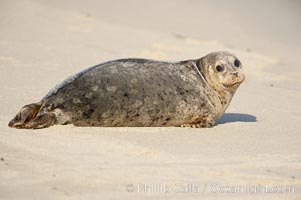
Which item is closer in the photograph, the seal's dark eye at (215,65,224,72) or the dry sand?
the dry sand

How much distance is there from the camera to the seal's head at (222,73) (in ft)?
22.2

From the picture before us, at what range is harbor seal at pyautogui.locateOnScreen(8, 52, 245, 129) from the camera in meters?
6.05

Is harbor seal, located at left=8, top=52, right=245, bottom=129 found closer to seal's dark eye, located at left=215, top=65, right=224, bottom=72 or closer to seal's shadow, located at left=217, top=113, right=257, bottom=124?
seal's dark eye, located at left=215, top=65, right=224, bottom=72

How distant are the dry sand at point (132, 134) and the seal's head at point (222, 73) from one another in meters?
0.35

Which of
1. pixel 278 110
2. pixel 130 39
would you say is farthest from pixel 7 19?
pixel 278 110

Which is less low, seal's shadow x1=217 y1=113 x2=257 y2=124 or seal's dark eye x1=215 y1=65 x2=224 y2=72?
seal's dark eye x1=215 y1=65 x2=224 y2=72

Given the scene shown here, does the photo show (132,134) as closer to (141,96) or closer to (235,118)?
(141,96)

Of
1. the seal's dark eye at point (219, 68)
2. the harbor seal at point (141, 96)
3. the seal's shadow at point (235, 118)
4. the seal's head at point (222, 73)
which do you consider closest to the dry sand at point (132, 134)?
the seal's shadow at point (235, 118)

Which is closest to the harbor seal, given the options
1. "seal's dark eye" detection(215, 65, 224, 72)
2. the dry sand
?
"seal's dark eye" detection(215, 65, 224, 72)

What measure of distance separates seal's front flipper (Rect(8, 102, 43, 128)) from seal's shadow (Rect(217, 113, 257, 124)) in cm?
179

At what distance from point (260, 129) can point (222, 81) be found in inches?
23.1

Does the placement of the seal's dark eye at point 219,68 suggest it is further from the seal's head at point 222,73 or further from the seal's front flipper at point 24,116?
the seal's front flipper at point 24,116

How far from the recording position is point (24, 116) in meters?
5.94

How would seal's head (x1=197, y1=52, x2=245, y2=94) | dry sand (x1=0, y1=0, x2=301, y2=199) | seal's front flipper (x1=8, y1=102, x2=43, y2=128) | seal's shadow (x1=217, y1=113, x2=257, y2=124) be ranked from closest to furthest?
dry sand (x1=0, y1=0, x2=301, y2=199) → seal's front flipper (x1=8, y1=102, x2=43, y2=128) → seal's head (x1=197, y1=52, x2=245, y2=94) → seal's shadow (x1=217, y1=113, x2=257, y2=124)
